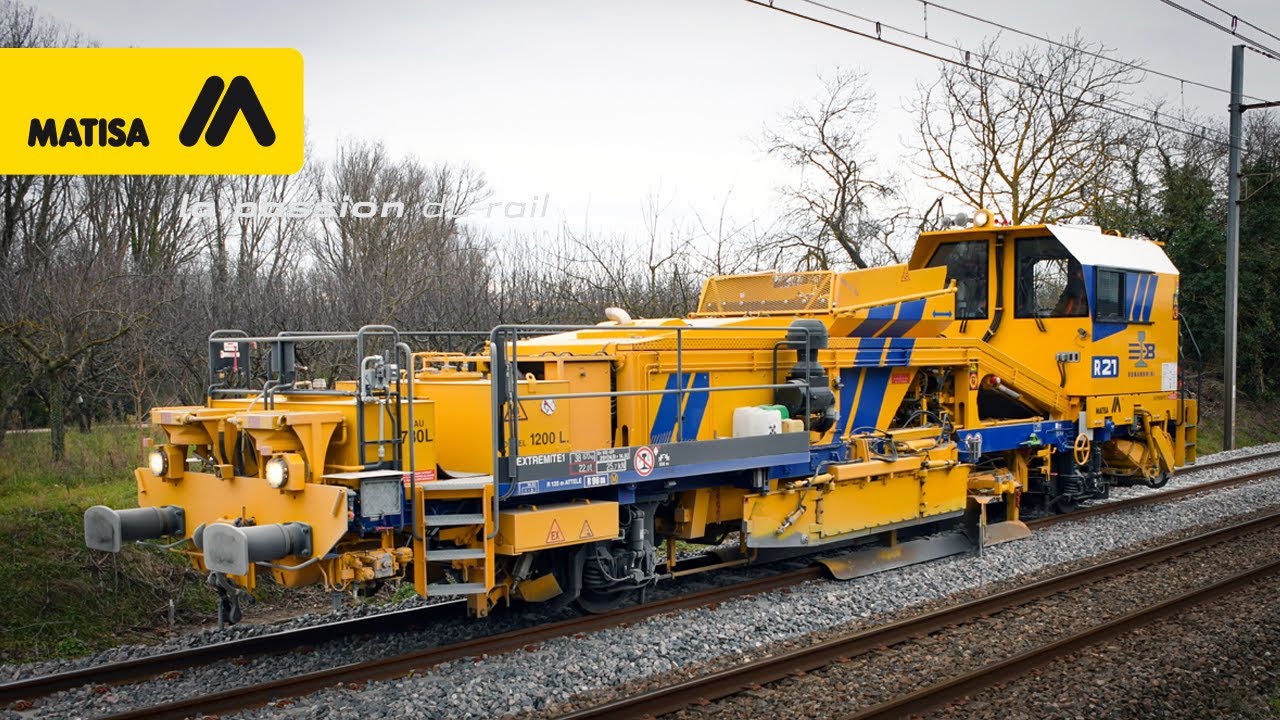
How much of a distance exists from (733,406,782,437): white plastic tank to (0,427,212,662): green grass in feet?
17.8

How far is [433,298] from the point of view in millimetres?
16125

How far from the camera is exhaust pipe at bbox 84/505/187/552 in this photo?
7.00m

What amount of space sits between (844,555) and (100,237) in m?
22.9

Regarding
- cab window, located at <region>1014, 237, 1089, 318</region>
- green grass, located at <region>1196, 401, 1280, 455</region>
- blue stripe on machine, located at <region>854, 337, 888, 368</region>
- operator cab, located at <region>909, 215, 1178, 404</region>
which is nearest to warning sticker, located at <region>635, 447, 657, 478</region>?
blue stripe on machine, located at <region>854, 337, 888, 368</region>

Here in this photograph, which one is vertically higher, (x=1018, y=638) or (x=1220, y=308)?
(x=1220, y=308)

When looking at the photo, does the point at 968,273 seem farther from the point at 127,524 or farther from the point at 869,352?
the point at 127,524

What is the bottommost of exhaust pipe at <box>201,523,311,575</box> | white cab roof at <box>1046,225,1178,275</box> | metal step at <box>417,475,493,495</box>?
exhaust pipe at <box>201,523,311,575</box>

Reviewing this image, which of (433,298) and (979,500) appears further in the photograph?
(433,298)

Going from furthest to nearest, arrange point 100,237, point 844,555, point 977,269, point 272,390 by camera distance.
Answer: point 100,237
point 977,269
point 844,555
point 272,390

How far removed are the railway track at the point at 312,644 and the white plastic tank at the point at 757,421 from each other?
146cm

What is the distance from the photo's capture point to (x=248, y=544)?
20.2ft

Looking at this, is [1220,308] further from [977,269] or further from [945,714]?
[945,714]

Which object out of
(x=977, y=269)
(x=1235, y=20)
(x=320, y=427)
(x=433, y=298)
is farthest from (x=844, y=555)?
(x=1235, y=20)

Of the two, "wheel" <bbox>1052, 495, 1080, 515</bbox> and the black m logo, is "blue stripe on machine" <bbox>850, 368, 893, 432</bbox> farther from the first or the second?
the black m logo
